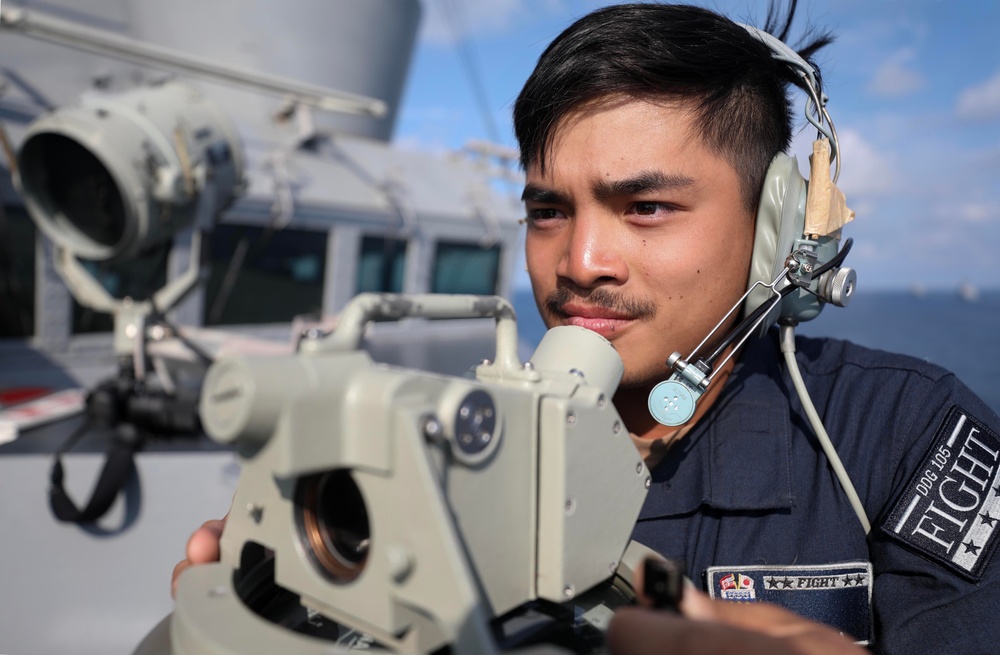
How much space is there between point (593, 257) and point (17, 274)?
3.56 meters

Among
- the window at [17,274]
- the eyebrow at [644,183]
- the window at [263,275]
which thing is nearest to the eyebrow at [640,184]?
the eyebrow at [644,183]

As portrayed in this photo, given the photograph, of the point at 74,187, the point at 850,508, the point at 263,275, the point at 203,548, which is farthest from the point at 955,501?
the point at 263,275

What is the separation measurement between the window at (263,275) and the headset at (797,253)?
12.2 ft

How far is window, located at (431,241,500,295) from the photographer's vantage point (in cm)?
593

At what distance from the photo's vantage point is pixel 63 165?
3.08 metres

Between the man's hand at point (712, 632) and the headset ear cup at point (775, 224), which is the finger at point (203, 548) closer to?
the man's hand at point (712, 632)

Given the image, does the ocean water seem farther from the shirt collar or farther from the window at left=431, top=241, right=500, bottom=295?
the shirt collar

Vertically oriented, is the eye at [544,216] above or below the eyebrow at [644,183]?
below

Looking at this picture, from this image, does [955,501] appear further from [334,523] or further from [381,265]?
[381,265]

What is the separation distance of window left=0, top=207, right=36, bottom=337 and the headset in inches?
143

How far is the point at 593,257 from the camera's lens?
123 centimetres

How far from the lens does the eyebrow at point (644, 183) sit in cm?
121

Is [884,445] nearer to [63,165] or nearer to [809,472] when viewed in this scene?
[809,472]

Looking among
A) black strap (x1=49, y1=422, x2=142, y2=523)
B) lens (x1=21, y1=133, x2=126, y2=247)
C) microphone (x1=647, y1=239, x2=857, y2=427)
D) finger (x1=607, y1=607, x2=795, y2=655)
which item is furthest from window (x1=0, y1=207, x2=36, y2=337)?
finger (x1=607, y1=607, x2=795, y2=655)
